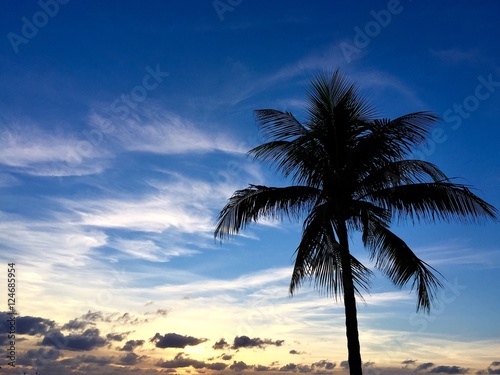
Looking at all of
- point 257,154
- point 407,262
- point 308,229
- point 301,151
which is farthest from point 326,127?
point 407,262

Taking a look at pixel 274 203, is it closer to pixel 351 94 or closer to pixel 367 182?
pixel 367 182

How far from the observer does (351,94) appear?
18.0 metres

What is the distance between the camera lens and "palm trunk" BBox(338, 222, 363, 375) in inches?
594

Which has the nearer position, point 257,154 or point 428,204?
point 428,204

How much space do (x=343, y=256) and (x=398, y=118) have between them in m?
4.68

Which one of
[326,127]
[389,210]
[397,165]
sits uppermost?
[326,127]

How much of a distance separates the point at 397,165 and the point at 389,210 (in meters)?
1.37

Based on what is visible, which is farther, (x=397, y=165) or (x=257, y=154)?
(x=257, y=154)

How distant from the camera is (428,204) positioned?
1673 cm

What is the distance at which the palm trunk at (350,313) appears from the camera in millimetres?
15086

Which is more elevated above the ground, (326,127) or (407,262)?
(326,127)

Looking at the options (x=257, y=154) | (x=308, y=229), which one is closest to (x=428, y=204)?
(x=308, y=229)

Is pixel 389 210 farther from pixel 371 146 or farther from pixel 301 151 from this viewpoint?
pixel 301 151

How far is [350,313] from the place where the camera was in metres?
15.5
